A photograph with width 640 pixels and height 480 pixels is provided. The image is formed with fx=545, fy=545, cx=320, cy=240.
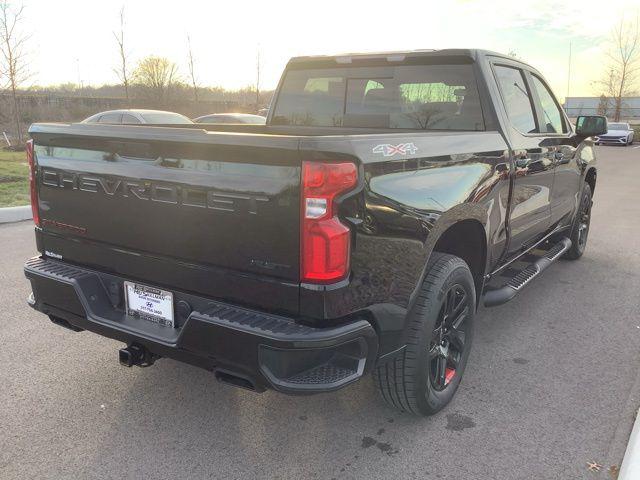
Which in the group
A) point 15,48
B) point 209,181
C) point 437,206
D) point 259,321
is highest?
point 15,48

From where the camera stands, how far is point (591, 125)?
4.93 metres

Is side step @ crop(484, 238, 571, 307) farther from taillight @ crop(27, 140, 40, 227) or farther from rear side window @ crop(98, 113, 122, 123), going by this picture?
rear side window @ crop(98, 113, 122, 123)

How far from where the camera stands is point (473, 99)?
359 cm

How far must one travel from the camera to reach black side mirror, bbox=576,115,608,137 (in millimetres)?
4883

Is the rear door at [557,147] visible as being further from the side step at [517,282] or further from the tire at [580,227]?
the tire at [580,227]

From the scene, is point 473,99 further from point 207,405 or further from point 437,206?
point 207,405

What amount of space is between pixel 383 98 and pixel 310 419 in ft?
7.44

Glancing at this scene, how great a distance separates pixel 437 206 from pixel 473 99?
129 centimetres

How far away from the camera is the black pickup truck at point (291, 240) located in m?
2.14

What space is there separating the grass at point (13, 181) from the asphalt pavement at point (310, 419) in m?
5.69

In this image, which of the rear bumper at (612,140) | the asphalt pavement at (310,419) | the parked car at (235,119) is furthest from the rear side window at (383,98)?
the rear bumper at (612,140)

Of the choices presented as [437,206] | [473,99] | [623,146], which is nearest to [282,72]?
[473,99]

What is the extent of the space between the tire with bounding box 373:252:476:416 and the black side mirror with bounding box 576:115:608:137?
2.69 meters

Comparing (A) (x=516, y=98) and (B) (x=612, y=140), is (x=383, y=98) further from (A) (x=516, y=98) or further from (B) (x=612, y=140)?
(B) (x=612, y=140)
